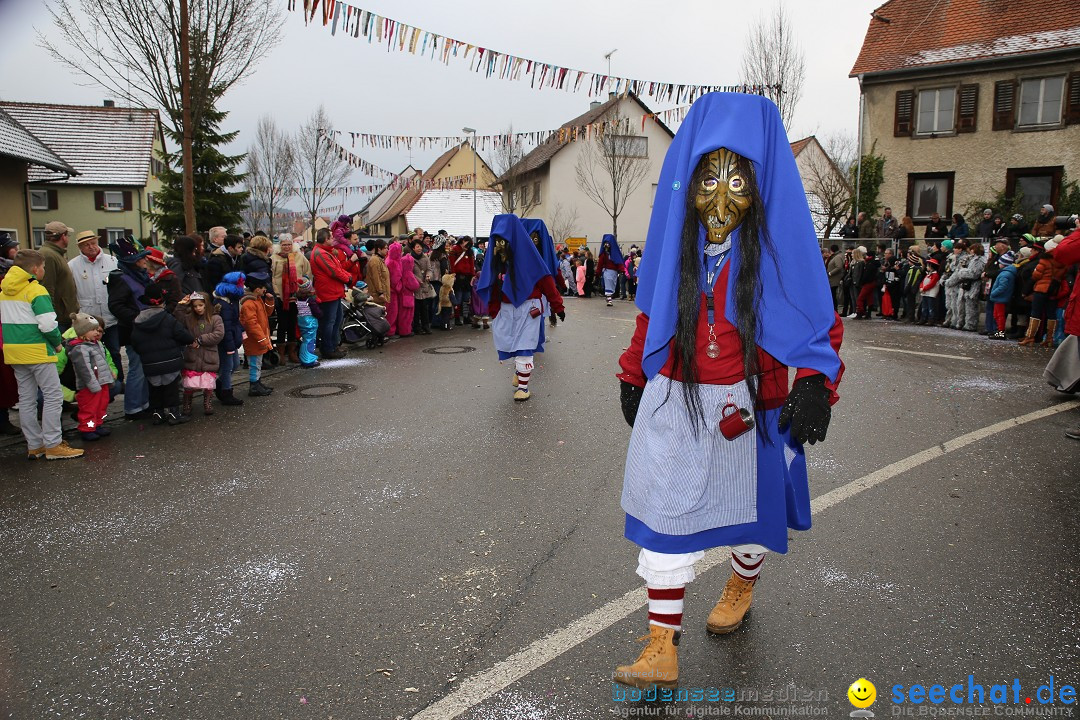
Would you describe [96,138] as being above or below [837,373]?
above

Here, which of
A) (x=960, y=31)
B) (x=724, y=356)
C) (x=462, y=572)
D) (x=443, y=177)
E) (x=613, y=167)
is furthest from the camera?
(x=443, y=177)

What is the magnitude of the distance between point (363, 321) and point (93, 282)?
5.35 metres

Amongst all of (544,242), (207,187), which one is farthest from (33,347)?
(207,187)

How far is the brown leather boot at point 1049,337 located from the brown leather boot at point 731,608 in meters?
11.1

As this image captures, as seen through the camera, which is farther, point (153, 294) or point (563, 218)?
point (563, 218)

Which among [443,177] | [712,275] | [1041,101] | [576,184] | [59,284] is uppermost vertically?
[443,177]

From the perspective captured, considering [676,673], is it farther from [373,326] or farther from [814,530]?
[373,326]

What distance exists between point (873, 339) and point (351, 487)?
10784 millimetres

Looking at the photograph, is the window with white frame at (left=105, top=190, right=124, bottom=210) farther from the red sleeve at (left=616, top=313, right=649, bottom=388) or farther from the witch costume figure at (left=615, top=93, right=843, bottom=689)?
the witch costume figure at (left=615, top=93, right=843, bottom=689)

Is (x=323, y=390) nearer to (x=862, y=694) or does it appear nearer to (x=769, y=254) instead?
(x=769, y=254)

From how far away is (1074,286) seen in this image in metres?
7.36

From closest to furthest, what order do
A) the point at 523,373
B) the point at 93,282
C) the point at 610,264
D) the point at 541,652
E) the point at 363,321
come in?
the point at 541,652 < the point at 93,282 < the point at 523,373 < the point at 363,321 < the point at 610,264

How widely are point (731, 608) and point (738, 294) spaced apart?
146cm

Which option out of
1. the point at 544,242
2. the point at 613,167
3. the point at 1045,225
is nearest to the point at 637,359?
the point at 544,242
